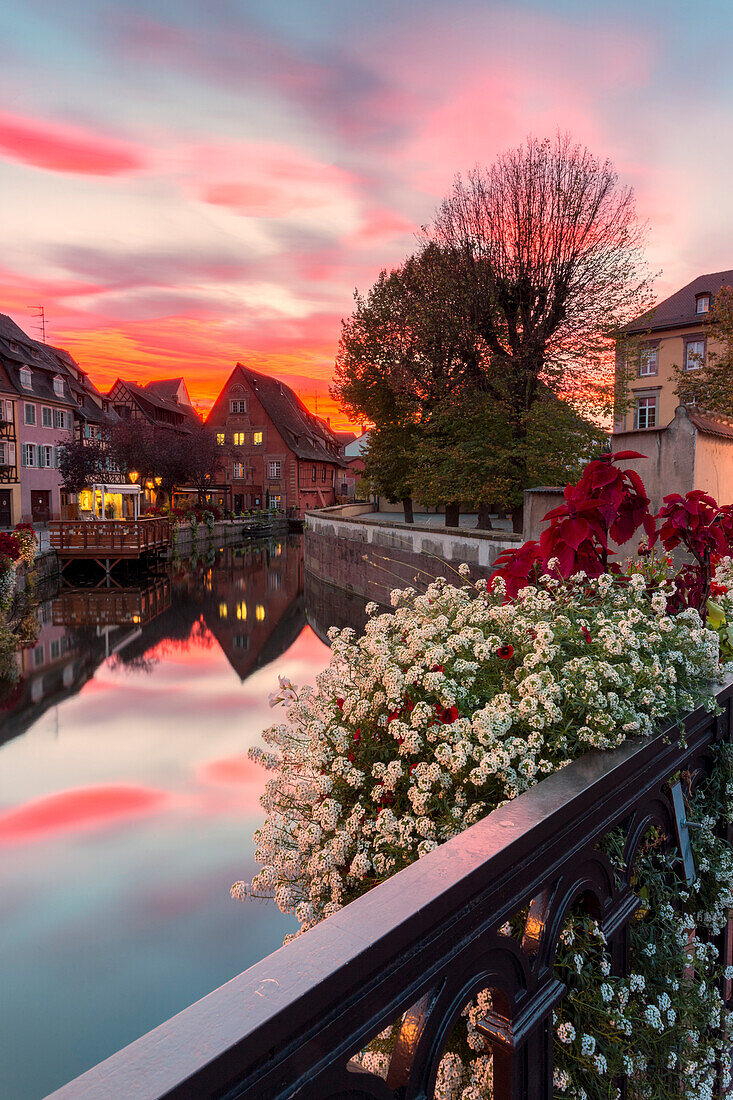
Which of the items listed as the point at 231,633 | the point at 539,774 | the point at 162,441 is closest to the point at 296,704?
the point at 539,774

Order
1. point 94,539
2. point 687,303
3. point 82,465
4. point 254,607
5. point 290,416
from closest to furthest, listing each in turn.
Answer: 1. point 254,607
2. point 94,539
3. point 687,303
4. point 82,465
5. point 290,416

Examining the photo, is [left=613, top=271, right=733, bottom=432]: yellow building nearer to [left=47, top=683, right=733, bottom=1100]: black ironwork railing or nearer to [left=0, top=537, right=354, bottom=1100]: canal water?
[left=0, top=537, right=354, bottom=1100]: canal water

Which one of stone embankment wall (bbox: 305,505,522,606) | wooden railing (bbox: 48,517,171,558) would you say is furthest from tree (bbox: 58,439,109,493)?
stone embankment wall (bbox: 305,505,522,606)

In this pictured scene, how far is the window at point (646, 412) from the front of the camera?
1528 inches

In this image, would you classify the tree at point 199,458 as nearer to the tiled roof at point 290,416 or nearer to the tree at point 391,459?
the tiled roof at point 290,416

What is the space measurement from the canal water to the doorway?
90.9 ft

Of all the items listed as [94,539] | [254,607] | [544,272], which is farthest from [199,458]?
[544,272]

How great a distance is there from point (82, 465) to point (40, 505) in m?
4.89

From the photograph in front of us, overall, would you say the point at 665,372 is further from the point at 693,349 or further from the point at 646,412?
the point at 646,412

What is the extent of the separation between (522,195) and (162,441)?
3497 centimetres

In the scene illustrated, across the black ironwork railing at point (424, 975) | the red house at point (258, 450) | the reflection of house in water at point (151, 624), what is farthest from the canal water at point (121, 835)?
the red house at point (258, 450)

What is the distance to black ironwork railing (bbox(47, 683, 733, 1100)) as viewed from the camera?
2.39ft

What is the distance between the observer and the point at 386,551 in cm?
2006

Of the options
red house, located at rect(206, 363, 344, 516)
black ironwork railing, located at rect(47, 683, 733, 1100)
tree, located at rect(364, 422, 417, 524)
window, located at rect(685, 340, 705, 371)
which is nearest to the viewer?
black ironwork railing, located at rect(47, 683, 733, 1100)
